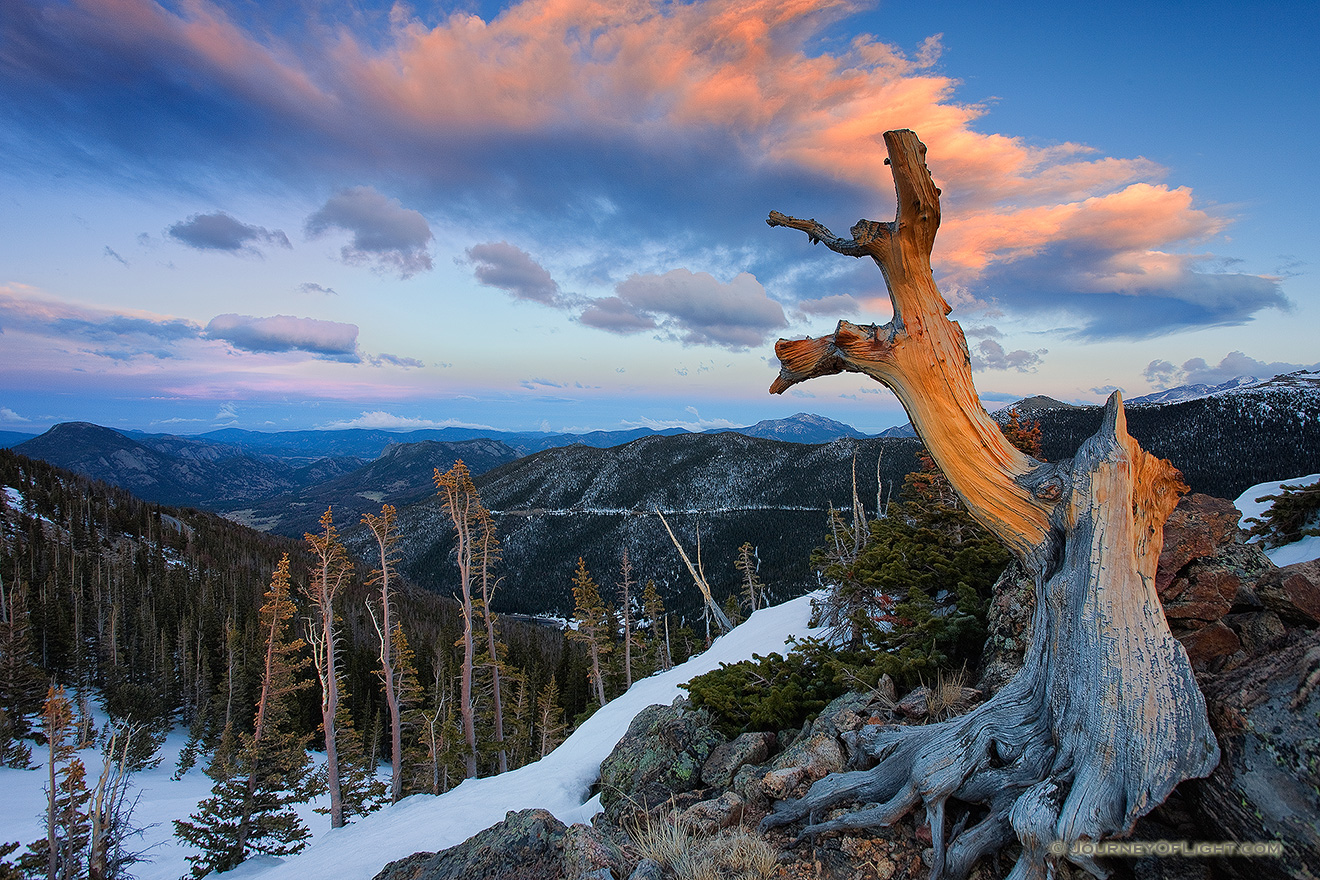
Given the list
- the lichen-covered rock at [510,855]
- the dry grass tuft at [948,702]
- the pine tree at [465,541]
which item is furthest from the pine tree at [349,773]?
the dry grass tuft at [948,702]

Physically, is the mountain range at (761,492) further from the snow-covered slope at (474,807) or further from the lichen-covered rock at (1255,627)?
the lichen-covered rock at (1255,627)

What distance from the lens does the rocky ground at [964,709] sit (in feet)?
8.94

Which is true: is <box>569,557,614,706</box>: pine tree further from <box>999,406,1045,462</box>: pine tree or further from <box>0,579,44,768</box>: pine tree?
<box>0,579,44,768</box>: pine tree

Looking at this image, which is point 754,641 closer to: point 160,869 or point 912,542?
point 912,542

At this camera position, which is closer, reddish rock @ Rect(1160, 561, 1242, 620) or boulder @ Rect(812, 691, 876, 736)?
reddish rock @ Rect(1160, 561, 1242, 620)

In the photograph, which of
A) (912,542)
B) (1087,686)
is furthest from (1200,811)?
(912,542)

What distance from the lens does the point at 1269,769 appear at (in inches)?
106

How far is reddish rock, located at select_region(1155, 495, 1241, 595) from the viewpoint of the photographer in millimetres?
4254

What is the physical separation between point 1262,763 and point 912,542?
6182mm

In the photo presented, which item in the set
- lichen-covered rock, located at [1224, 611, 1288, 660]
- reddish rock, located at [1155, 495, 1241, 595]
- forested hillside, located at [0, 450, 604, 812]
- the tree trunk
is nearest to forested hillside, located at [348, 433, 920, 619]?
forested hillside, located at [0, 450, 604, 812]

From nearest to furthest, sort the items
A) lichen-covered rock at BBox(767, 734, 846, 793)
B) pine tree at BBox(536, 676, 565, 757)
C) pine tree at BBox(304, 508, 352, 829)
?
lichen-covered rock at BBox(767, 734, 846, 793) < pine tree at BBox(304, 508, 352, 829) < pine tree at BBox(536, 676, 565, 757)

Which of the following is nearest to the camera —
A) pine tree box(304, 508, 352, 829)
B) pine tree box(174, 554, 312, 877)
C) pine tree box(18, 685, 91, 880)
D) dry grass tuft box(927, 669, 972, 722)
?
dry grass tuft box(927, 669, 972, 722)

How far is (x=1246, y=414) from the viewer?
116500 mm

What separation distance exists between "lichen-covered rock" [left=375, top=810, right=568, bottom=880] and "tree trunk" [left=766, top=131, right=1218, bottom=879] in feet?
7.95
